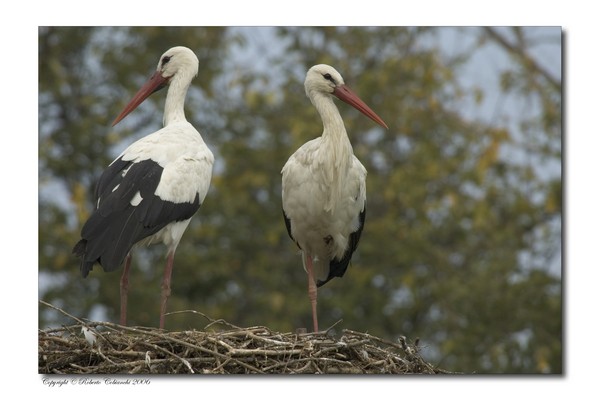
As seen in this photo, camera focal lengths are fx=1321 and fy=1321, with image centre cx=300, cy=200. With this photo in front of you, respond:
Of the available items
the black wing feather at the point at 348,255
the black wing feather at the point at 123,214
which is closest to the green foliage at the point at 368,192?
the black wing feather at the point at 348,255

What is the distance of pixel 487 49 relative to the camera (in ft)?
26.5

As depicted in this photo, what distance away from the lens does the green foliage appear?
8.33m

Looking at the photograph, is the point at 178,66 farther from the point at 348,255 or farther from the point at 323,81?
the point at 348,255

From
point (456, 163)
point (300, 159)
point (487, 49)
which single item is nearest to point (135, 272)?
point (456, 163)

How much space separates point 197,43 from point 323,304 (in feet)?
6.83

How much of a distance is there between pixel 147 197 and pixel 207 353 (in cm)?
79

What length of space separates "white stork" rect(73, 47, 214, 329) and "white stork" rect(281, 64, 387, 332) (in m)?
0.43

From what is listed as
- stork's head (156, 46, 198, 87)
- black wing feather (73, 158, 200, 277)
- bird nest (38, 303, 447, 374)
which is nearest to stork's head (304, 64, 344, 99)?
stork's head (156, 46, 198, 87)

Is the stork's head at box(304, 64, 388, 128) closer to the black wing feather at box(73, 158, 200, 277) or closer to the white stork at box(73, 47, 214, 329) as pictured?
the white stork at box(73, 47, 214, 329)

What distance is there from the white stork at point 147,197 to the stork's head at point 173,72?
0.90 feet

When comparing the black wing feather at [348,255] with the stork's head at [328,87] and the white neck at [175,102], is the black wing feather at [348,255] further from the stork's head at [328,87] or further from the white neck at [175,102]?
the white neck at [175,102]

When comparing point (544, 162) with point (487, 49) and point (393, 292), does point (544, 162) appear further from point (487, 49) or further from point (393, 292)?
point (393, 292)

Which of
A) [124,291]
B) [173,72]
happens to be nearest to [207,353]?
[124,291]

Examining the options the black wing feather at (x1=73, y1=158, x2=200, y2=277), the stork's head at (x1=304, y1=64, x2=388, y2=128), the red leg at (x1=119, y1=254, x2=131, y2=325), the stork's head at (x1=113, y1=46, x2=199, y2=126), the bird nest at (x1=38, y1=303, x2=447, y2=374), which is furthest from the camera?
the stork's head at (x1=113, y1=46, x2=199, y2=126)
